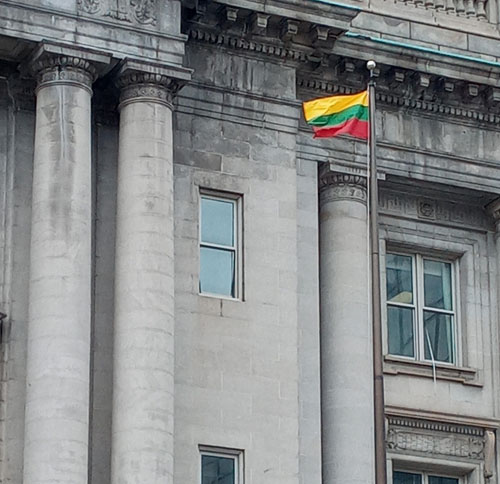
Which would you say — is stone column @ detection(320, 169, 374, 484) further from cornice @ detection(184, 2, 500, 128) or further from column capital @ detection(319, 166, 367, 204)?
cornice @ detection(184, 2, 500, 128)

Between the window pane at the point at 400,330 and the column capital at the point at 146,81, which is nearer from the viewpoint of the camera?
the column capital at the point at 146,81

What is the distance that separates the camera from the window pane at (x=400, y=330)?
124 feet

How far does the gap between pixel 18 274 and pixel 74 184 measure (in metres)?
1.77

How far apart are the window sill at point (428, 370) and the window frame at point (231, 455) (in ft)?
13.5

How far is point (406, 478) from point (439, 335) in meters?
2.84

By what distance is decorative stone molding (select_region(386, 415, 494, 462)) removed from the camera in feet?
120

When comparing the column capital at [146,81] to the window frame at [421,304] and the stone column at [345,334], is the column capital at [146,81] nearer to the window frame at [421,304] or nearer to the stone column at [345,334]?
the stone column at [345,334]

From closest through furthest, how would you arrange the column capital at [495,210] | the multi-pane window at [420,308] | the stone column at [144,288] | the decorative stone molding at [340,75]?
the stone column at [144,288], the decorative stone molding at [340,75], the multi-pane window at [420,308], the column capital at [495,210]

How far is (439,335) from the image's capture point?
126 feet

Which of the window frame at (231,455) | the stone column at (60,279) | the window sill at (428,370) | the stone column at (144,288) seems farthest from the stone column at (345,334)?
the stone column at (60,279)

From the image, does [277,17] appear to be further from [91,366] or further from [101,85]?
[91,366]

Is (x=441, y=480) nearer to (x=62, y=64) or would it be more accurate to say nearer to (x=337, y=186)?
(x=337, y=186)

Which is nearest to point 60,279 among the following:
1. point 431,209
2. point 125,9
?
point 125,9

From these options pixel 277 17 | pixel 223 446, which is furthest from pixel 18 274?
pixel 277 17
